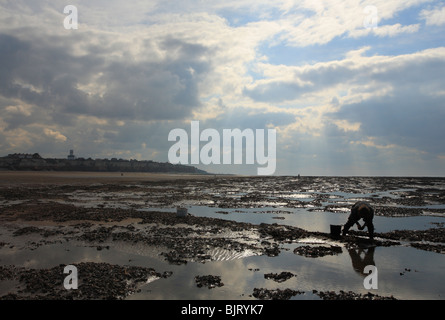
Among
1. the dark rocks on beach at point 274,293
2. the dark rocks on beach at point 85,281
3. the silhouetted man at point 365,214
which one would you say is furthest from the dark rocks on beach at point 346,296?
the silhouetted man at point 365,214

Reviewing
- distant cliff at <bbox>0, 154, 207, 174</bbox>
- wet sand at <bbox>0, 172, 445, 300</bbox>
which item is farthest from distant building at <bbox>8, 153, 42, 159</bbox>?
wet sand at <bbox>0, 172, 445, 300</bbox>

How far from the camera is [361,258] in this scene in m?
13.4

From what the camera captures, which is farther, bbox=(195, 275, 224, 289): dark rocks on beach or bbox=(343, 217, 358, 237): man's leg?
bbox=(343, 217, 358, 237): man's leg

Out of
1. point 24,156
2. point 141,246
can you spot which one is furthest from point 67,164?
point 141,246

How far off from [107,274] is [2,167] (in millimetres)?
141734

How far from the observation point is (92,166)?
517ft

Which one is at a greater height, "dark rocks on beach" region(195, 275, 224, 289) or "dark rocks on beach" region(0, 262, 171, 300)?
"dark rocks on beach" region(0, 262, 171, 300)

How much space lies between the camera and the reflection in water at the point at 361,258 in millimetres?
11939

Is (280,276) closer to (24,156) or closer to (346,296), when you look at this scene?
(346,296)

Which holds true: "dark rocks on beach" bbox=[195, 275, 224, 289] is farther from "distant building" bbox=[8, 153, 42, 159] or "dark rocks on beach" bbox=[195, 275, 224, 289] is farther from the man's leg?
"distant building" bbox=[8, 153, 42, 159]

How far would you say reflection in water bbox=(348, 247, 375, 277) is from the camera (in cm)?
1194

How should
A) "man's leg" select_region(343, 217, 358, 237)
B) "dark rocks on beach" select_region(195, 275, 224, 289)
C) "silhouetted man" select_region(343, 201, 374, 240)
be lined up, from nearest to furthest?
"dark rocks on beach" select_region(195, 275, 224, 289) < "silhouetted man" select_region(343, 201, 374, 240) < "man's leg" select_region(343, 217, 358, 237)

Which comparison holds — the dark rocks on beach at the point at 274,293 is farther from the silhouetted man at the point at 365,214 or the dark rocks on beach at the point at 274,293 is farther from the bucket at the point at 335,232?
the silhouetted man at the point at 365,214
